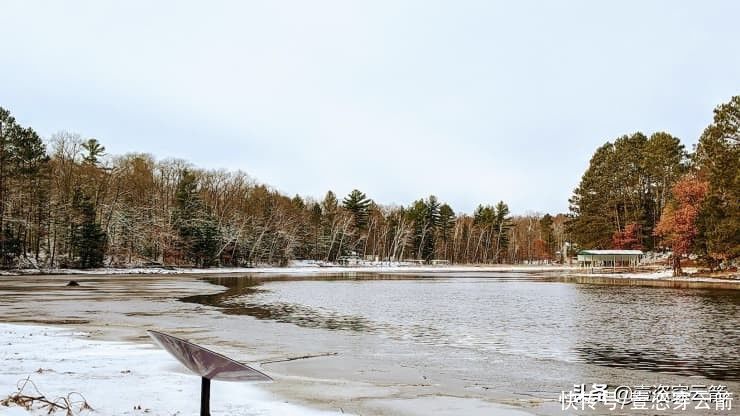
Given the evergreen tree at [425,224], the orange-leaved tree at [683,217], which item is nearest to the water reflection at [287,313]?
the orange-leaved tree at [683,217]

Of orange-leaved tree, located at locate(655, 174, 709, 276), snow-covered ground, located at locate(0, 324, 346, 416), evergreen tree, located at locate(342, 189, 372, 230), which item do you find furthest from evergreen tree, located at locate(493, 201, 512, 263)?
snow-covered ground, located at locate(0, 324, 346, 416)

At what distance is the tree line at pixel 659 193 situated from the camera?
6159cm

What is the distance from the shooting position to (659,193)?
99.6 meters

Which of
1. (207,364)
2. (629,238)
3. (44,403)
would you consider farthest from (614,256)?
(207,364)

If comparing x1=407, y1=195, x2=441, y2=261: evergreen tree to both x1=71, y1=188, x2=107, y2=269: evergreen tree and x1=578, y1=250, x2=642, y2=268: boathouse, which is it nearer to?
x1=578, y1=250, x2=642, y2=268: boathouse

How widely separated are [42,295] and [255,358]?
24.3 metres

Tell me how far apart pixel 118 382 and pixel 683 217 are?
68.5 metres

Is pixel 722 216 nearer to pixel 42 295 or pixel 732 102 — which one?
pixel 732 102

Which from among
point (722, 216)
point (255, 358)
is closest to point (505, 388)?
point (255, 358)

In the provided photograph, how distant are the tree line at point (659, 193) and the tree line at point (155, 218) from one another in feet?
139

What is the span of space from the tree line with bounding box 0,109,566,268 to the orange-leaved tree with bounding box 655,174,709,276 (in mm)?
56348

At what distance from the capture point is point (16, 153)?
205 feet

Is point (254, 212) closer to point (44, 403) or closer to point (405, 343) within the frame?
point (405, 343)

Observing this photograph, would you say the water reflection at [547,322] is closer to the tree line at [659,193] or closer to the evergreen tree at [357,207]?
the tree line at [659,193]
